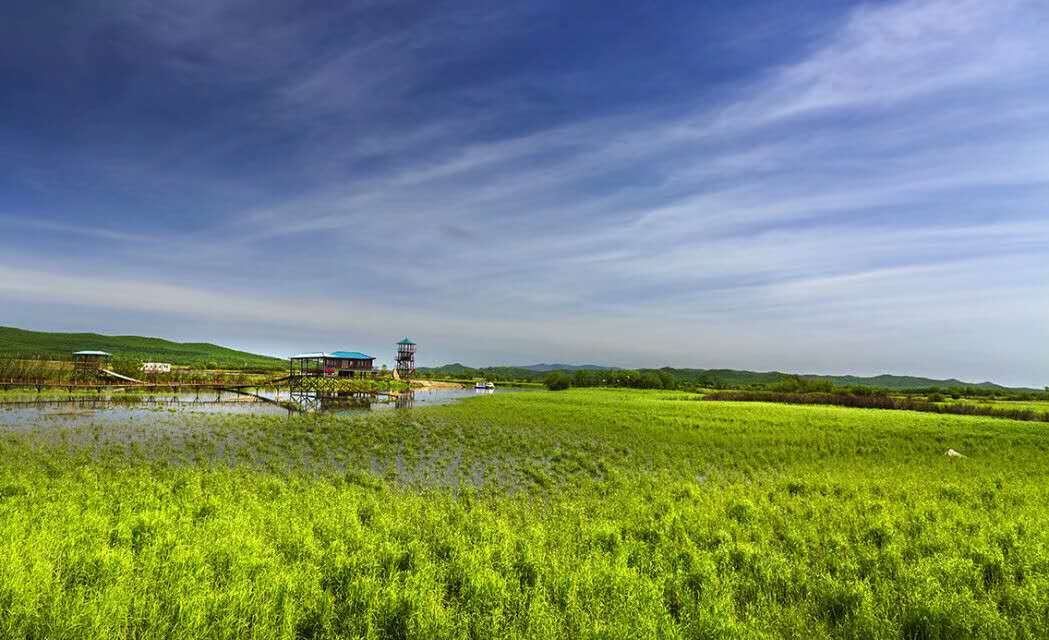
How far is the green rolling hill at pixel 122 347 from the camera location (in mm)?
121419

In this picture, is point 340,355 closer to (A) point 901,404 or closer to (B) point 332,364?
(B) point 332,364

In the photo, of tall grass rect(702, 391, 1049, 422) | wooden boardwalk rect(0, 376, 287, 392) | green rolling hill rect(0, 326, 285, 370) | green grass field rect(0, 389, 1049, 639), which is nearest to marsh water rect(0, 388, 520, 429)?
wooden boardwalk rect(0, 376, 287, 392)

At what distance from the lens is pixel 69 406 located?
3130 cm

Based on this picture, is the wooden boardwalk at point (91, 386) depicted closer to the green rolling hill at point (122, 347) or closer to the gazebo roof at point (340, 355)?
the gazebo roof at point (340, 355)

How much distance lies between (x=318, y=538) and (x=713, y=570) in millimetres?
6733

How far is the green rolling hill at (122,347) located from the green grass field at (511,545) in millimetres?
115372

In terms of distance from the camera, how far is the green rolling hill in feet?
398

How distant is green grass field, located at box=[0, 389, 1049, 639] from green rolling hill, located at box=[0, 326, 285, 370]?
379 feet

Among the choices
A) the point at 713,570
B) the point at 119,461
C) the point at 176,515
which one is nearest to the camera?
the point at 713,570

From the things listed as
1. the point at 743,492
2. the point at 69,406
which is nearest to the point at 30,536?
the point at 743,492

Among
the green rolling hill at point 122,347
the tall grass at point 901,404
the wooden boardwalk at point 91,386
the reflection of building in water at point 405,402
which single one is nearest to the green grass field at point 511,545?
the tall grass at point 901,404

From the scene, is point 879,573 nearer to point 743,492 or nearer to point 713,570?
point 713,570

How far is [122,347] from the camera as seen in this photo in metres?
154

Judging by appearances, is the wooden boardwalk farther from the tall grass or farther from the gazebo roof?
the tall grass
